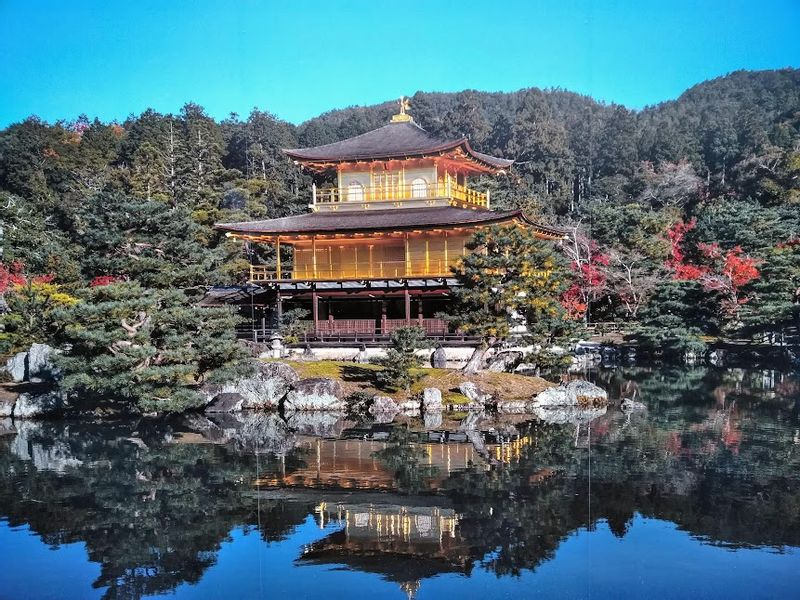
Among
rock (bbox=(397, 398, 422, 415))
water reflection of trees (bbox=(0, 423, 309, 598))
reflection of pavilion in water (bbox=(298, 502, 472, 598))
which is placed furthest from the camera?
rock (bbox=(397, 398, 422, 415))

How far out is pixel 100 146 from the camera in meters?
60.2

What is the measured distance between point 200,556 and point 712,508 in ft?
24.3

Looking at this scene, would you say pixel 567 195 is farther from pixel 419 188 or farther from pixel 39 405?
pixel 39 405

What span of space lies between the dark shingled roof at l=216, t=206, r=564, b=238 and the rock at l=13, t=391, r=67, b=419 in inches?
378

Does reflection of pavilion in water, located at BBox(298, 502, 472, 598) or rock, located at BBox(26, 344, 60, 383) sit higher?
rock, located at BBox(26, 344, 60, 383)

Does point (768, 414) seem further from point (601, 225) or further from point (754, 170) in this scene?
point (754, 170)

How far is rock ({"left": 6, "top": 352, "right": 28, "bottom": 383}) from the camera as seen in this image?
23.3 meters

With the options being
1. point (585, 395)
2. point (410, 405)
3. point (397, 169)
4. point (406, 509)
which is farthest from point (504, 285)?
point (406, 509)

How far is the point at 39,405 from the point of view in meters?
20.5

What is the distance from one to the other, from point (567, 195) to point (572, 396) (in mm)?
41309

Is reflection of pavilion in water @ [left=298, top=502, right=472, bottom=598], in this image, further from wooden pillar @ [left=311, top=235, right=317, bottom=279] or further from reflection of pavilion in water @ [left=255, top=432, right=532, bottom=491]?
wooden pillar @ [left=311, top=235, right=317, bottom=279]

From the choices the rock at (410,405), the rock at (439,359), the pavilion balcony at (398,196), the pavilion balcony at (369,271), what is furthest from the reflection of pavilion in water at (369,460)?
the pavilion balcony at (398,196)

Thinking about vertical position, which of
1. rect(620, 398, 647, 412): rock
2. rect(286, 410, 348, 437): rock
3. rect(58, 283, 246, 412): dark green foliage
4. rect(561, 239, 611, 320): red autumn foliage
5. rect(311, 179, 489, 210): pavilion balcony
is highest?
rect(311, 179, 489, 210): pavilion balcony

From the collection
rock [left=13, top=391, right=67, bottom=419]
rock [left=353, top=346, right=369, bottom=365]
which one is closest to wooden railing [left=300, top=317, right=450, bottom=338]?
rock [left=353, top=346, right=369, bottom=365]
